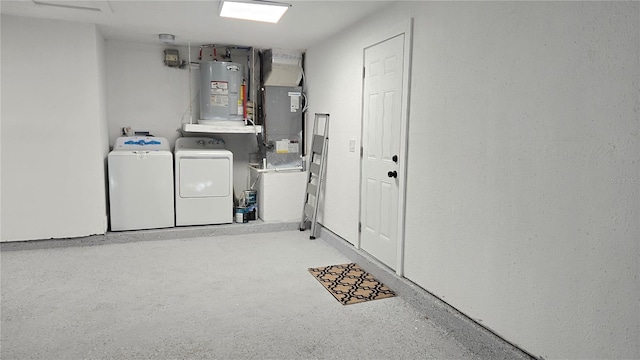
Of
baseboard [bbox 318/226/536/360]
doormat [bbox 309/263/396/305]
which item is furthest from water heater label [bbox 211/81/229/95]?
baseboard [bbox 318/226/536/360]

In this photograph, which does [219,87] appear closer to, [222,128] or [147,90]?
[222,128]

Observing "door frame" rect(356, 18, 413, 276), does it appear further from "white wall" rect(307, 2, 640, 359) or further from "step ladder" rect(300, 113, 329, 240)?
"step ladder" rect(300, 113, 329, 240)

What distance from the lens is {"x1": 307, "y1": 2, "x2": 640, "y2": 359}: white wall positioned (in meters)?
1.61

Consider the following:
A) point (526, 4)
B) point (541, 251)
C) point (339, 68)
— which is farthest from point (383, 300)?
point (339, 68)

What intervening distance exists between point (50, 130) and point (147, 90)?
1.36m

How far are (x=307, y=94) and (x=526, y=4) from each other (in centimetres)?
355

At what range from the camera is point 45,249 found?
4.17m

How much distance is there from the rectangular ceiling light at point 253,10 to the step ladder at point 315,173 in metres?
1.35

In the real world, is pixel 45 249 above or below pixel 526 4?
below

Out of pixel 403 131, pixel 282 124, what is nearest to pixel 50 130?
pixel 282 124

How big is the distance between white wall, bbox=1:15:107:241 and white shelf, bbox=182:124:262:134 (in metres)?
1.01

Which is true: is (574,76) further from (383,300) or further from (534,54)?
(383,300)

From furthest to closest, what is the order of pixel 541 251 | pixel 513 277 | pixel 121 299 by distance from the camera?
pixel 121 299
pixel 513 277
pixel 541 251

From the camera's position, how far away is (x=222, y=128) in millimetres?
5016
